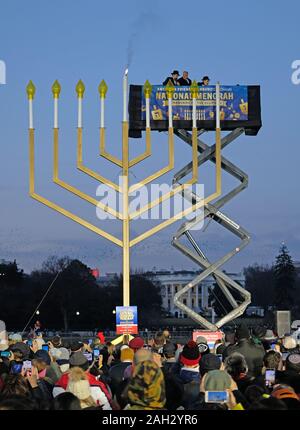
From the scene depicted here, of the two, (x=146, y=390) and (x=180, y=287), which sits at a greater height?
(x=180, y=287)

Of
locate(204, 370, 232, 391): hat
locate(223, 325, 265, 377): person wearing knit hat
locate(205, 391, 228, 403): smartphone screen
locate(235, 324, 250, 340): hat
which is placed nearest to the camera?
locate(205, 391, 228, 403): smartphone screen

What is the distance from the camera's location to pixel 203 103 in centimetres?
2122

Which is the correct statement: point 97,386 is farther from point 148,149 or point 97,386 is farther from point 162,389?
point 148,149

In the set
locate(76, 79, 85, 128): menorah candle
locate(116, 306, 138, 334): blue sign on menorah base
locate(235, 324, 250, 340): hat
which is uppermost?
locate(76, 79, 85, 128): menorah candle

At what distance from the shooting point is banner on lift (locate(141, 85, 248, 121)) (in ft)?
69.1

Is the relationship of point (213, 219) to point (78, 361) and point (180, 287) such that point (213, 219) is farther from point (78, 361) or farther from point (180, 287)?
point (180, 287)

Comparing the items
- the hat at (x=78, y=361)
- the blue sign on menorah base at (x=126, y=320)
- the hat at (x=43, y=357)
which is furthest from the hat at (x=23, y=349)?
the blue sign on menorah base at (x=126, y=320)

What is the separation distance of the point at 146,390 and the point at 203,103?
51.0 feet

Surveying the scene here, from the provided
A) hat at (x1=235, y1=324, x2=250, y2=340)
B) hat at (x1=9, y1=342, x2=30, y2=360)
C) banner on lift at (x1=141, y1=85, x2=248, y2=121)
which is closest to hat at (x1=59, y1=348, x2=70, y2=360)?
hat at (x1=9, y1=342, x2=30, y2=360)

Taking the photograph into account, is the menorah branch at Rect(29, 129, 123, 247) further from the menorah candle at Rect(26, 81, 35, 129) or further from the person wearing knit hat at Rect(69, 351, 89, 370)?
the person wearing knit hat at Rect(69, 351, 89, 370)

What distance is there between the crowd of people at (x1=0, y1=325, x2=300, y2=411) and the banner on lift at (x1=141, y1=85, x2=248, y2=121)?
973 centimetres

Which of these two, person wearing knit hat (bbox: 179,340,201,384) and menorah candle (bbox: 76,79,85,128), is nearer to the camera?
person wearing knit hat (bbox: 179,340,201,384)

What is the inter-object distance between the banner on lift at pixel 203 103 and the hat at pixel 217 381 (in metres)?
14.2

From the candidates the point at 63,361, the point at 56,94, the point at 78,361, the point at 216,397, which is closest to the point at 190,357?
the point at 78,361
